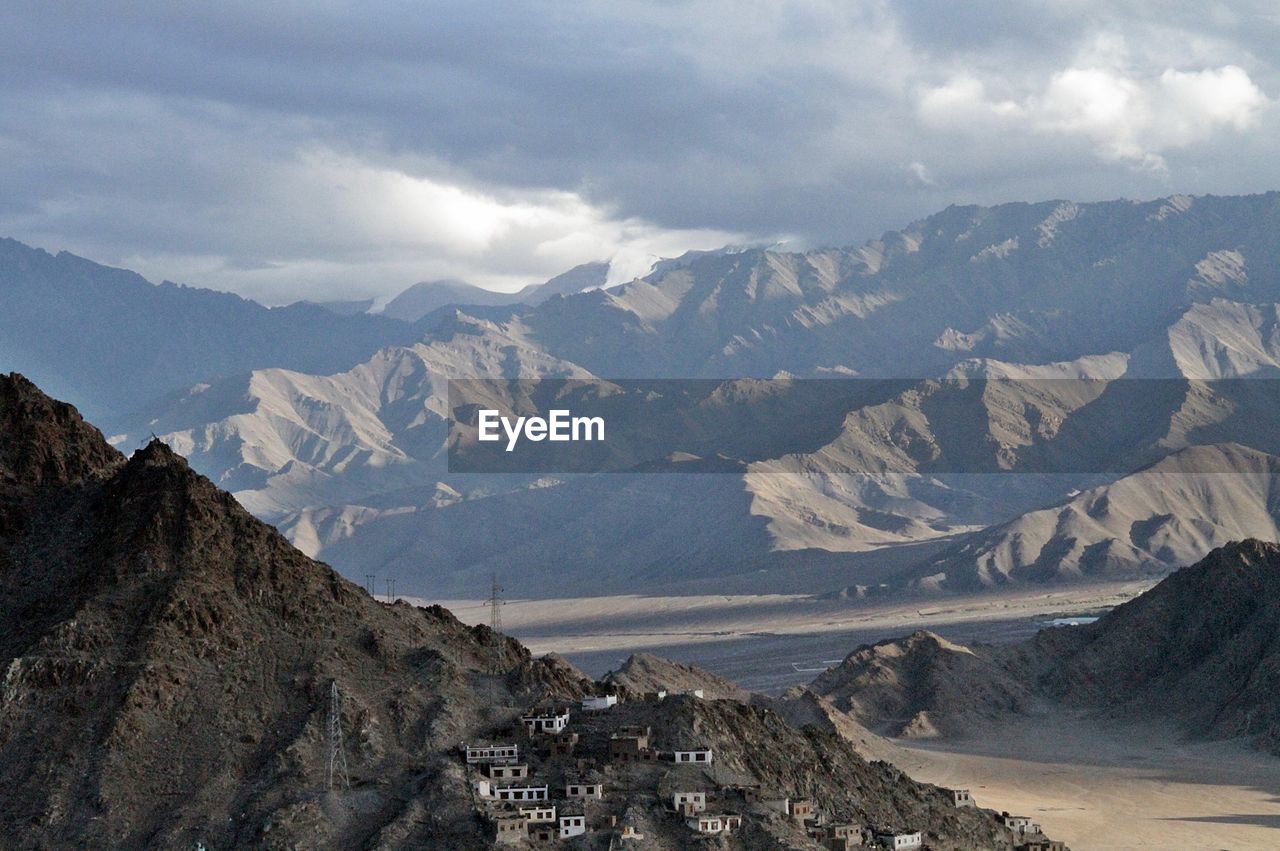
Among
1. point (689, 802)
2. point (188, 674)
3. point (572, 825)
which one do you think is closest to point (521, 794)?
point (572, 825)

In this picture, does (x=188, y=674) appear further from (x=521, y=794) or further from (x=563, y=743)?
(x=563, y=743)

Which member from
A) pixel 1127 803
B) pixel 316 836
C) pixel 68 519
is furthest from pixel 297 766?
pixel 1127 803

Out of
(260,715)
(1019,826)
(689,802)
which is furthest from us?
(1019,826)

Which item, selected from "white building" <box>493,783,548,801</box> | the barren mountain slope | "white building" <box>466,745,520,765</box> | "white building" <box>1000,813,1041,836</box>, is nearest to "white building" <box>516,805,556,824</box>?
"white building" <box>493,783,548,801</box>

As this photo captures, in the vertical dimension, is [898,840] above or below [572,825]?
below

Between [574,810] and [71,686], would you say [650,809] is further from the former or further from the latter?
[71,686]

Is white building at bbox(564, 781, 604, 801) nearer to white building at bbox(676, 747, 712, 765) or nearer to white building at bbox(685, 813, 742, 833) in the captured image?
white building at bbox(685, 813, 742, 833)
